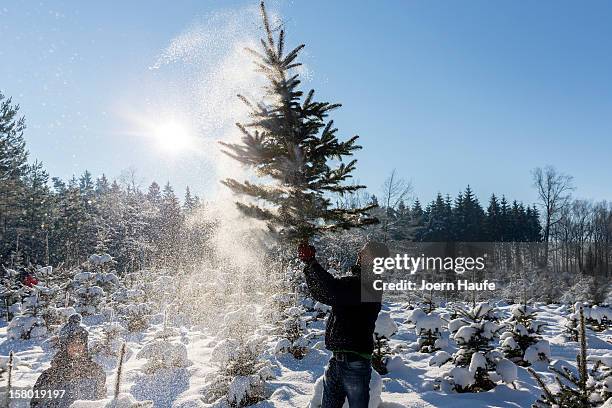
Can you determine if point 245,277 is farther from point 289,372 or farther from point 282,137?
point 282,137

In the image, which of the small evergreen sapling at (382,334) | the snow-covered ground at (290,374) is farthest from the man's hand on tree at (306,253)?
the small evergreen sapling at (382,334)

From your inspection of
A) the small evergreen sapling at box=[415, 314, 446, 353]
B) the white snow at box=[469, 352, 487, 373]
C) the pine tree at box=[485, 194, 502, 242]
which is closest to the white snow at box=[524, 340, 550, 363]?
the white snow at box=[469, 352, 487, 373]

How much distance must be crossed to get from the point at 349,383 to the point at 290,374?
17.4ft

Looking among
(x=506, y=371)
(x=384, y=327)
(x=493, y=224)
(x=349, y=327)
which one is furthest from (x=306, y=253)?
(x=493, y=224)

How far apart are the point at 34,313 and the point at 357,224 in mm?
14035

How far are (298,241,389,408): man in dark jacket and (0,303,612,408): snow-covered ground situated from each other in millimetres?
1718

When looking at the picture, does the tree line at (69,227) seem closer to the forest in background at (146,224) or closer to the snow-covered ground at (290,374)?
the forest in background at (146,224)

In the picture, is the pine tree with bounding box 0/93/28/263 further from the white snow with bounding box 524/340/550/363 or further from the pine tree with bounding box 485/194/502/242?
the pine tree with bounding box 485/194/502/242

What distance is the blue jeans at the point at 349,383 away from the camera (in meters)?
3.36

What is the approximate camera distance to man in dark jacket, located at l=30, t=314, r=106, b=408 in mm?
4395

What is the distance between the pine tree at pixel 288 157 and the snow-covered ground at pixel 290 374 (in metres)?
2.56

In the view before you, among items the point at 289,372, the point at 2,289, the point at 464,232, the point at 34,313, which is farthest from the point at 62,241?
the point at 464,232

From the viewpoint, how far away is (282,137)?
14.1 ft

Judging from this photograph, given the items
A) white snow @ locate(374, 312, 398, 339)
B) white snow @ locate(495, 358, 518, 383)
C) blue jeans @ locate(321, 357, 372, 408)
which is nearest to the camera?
blue jeans @ locate(321, 357, 372, 408)
